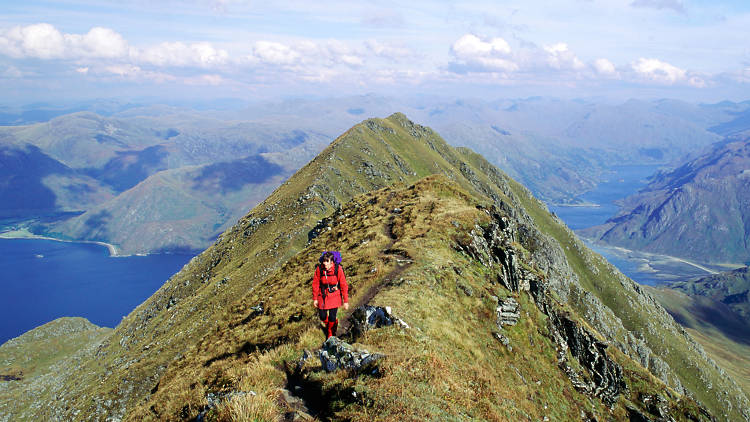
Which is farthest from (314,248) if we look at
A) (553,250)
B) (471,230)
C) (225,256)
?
(553,250)

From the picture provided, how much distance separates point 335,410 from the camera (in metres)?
11.9

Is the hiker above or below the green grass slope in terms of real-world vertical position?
above

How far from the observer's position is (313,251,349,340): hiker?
17.4 metres

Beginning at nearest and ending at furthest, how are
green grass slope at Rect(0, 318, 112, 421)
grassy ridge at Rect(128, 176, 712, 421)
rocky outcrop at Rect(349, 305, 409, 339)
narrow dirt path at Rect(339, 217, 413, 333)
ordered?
grassy ridge at Rect(128, 176, 712, 421) → rocky outcrop at Rect(349, 305, 409, 339) → narrow dirt path at Rect(339, 217, 413, 333) → green grass slope at Rect(0, 318, 112, 421)

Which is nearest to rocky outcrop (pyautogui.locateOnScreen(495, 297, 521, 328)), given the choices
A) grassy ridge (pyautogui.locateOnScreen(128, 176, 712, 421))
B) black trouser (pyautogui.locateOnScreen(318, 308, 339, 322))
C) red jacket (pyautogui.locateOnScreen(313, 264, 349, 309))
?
grassy ridge (pyautogui.locateOnScreen(128, 176, 712, 421))

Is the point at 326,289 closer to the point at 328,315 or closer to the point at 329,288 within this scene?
the point at 329,288

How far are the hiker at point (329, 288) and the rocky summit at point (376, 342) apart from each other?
3.88 feet

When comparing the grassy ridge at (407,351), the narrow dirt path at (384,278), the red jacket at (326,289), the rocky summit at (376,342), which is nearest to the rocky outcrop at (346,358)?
the rocky summit at (376,342)

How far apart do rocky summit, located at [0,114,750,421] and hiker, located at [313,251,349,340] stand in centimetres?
118

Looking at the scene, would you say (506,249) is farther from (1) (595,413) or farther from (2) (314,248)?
(2) (314,248)

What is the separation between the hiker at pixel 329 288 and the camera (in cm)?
1741

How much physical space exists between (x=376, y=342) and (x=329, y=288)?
11.1ft

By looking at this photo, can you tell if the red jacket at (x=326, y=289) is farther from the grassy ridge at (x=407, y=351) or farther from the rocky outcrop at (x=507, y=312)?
the rocky outcrop at (x=507, y=312)

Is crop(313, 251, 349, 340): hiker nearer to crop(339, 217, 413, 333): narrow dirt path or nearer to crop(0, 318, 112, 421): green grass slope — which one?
crop(339, 217, 413, 333): narrow dirt path
